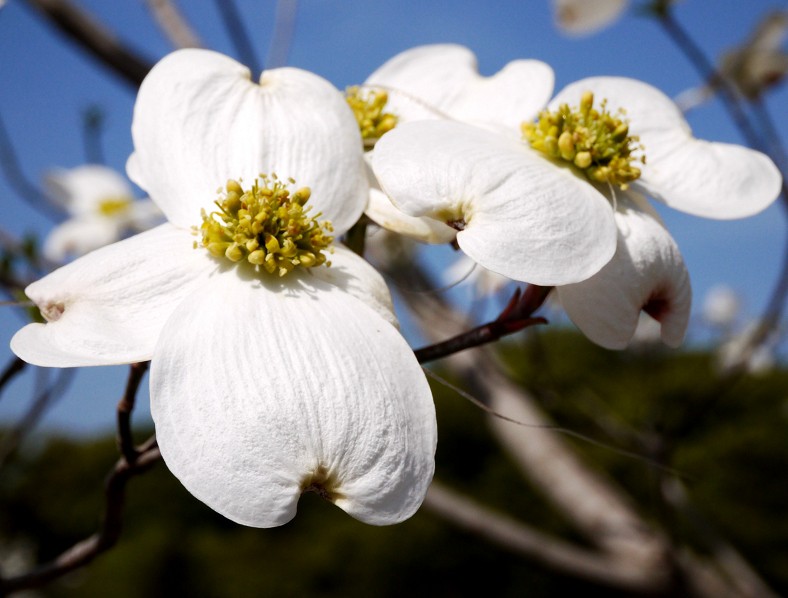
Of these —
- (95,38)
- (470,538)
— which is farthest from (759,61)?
(470,538)

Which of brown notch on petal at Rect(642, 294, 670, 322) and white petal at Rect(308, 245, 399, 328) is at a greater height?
white petal at Rect(308, 245, 399, 328)

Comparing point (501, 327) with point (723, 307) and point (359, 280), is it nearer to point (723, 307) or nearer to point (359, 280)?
point (359, 280)

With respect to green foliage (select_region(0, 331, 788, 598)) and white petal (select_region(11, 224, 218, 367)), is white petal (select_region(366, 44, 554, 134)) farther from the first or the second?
green foliage (select_region(0, 331, 788, 598))

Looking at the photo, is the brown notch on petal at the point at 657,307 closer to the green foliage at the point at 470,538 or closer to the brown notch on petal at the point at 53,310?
the brown notch on petal at the point at 53,310

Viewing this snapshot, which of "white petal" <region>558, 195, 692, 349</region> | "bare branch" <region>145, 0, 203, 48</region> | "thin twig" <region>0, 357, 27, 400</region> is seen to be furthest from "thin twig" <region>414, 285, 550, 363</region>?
"bare branch" <region>145, 0, 203, 48</region>

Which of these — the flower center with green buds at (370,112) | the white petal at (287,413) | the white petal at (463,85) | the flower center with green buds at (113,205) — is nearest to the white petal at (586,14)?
the white petal at (463,85)

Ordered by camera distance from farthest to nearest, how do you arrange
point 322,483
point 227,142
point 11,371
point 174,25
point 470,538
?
point 470,538 < point 174,25 < point 11,371 < point 227,142 < point 322,483

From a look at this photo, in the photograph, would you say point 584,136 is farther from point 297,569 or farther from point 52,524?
point 52,524
